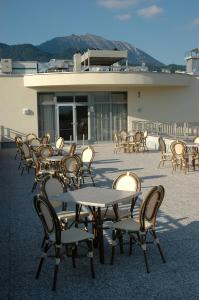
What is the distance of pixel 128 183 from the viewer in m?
6.02

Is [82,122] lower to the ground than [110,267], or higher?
higher

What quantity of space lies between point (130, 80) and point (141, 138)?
185 inches

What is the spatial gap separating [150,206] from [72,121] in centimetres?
1841

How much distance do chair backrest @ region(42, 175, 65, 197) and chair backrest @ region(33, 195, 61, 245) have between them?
3.04ft

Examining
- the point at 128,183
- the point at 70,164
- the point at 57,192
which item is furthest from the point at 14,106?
the point at 128,183

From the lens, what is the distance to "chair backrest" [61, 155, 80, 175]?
9.48m

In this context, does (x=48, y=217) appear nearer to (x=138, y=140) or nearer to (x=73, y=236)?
(x=73, y=236)

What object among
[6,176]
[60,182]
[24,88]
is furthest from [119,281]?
[24,88]

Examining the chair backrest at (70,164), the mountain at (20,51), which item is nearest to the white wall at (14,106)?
the chair backrest at (70,164)

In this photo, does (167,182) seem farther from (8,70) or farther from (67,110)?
(8,70)

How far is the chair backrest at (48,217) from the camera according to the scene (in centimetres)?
455

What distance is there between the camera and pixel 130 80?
71.1 ft

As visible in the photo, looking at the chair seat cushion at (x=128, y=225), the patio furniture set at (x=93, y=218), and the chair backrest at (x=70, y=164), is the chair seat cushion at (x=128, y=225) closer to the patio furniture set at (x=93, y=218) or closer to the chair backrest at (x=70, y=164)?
the patio furniture set at (x=93, y=218)

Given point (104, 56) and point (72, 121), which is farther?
point (104, 56)
